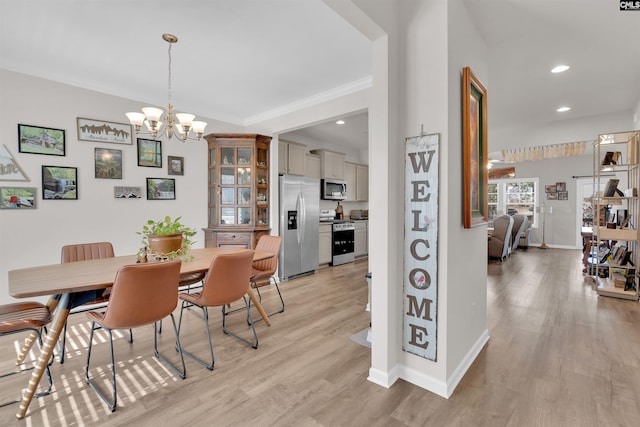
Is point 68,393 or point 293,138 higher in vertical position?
point 293,138

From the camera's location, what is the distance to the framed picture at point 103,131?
3.51 meters

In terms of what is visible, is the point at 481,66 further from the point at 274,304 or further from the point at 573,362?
the point at 274,304

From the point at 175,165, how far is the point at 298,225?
6.96 ft

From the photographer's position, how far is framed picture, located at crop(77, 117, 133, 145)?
351 centimetres

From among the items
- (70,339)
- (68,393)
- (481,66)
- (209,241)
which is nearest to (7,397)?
(68,393)

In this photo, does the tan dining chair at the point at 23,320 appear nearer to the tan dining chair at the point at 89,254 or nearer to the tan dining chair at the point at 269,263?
the tan dining chair at the point at 89,254

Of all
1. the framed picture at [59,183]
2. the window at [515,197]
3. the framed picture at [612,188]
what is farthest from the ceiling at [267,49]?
the window at [515,197]

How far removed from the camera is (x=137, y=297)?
74.4 inches

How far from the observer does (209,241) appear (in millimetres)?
4527

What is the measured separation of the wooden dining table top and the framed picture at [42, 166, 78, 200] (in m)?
1.41

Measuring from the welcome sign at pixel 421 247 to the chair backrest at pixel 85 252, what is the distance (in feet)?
9.35

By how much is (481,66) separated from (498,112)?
2784 millimetres

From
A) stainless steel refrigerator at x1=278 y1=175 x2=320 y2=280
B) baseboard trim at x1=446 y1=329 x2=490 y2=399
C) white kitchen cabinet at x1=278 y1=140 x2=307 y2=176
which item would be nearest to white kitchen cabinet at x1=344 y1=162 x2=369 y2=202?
white kitchen cabinet at x1=278 y1=140 x2=307 y2=176

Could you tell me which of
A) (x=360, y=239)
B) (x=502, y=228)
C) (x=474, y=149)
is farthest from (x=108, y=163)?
(x=502, y=228)
